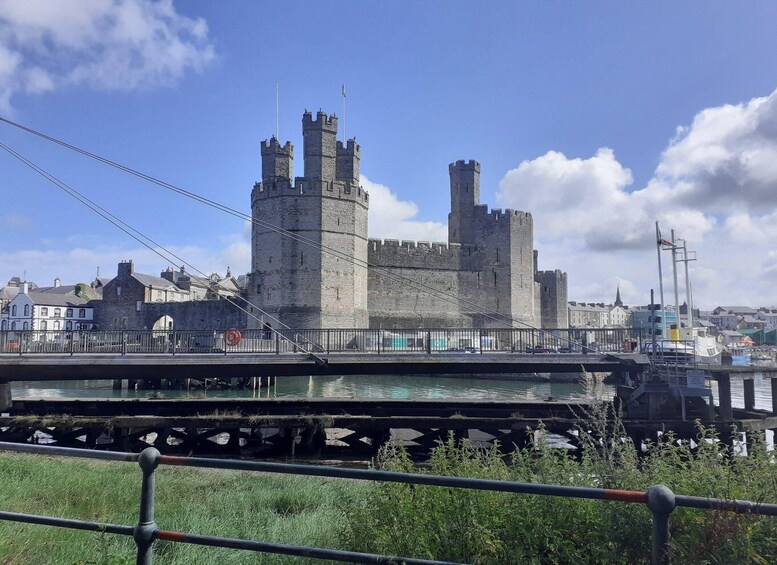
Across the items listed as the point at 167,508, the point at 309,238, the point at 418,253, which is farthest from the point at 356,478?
the point at 418,253

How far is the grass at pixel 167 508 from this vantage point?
438cm

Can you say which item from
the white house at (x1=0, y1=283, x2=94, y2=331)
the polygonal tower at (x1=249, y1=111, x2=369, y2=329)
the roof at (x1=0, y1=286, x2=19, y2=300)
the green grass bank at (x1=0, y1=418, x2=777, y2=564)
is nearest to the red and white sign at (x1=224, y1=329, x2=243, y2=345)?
the green grass bank at (x1=0, y1=418, x2=777, y2=564)

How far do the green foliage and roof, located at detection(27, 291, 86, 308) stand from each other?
291 feet

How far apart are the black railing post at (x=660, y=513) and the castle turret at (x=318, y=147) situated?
4983cm

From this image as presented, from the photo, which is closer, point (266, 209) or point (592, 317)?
point (266, 209)

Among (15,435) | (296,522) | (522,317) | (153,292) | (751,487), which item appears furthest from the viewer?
(153,292)

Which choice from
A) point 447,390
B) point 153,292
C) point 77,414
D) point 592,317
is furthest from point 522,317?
point 592,317

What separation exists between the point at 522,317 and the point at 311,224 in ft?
83.6

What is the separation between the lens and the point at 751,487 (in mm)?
3785

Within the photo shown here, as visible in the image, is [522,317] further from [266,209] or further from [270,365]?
[270,365]

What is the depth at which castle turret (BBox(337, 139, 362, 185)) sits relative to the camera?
54.3 metres

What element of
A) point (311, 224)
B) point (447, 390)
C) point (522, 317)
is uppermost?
point (311, 224)

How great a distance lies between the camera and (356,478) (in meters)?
2.77

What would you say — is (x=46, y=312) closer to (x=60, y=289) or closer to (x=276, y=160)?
(x=60, y=289)
